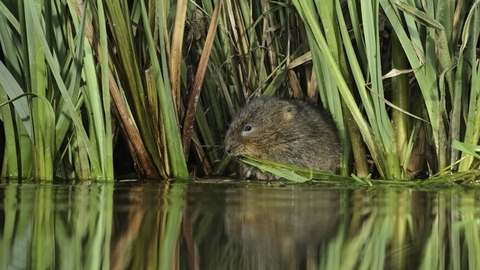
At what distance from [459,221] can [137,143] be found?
7.47ft

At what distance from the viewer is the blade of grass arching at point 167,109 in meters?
4.41

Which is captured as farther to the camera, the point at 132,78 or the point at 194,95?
the point at 194,95

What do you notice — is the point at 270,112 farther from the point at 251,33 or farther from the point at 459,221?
the point at 459,221

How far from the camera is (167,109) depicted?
178 inches

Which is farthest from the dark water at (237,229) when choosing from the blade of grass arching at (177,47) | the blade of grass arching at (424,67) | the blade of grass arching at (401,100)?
the blade of grass arching at (177,47)

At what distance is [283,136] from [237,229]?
2493 millimetres

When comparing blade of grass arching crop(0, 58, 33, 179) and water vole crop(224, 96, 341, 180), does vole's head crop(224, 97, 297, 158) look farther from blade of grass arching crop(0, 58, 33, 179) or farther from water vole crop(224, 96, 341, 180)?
blade of grass arching crop(0, 58, 33, 179)

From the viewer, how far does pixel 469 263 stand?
86.0 inches

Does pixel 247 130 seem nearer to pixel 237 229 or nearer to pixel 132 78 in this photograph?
pixel 132 78

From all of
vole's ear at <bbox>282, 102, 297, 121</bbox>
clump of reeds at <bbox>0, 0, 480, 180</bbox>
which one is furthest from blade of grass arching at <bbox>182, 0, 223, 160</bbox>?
vole's ear at <bbox>282, 102, 297, 121</bbox>

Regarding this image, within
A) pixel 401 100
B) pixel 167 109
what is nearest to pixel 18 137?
pixel 167 109

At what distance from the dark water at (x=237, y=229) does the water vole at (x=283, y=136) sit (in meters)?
1.13

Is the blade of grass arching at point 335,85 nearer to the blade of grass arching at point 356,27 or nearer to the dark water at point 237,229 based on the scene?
the blade of grass arching at point 356,27

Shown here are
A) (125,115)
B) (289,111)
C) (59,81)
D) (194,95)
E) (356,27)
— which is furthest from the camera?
(289,111)
